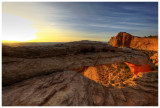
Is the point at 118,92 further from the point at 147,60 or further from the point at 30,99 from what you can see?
the point at 147,60

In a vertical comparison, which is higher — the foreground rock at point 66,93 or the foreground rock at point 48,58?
the foreground rock at point 48,58

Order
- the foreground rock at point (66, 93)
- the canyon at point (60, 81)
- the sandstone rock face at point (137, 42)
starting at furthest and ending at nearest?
the sandstone rock face at point (137, 42) < the canyon at point (60, 81) < the foreground rock at point (66, 93)

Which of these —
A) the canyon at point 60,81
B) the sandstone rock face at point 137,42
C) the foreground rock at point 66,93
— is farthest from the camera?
the sandstone rock face at point 137,42

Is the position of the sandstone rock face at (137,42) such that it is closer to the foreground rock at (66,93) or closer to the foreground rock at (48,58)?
the foreground rock at (66,93)

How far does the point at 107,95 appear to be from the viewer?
292 cm

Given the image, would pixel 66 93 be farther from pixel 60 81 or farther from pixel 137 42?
Result: pixel 137 42

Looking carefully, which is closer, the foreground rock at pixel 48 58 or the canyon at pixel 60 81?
the canyon at pixel 60 81

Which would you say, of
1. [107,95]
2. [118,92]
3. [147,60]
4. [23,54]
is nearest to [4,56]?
[23,54]

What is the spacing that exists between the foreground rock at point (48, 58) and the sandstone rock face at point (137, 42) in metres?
27.5

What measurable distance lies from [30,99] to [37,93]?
21 cm

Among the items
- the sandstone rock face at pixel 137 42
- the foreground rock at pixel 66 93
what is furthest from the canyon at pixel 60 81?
the sandstone rock face at pixel 137 42

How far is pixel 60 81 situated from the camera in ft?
8.41

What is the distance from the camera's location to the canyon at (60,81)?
75.5 inches

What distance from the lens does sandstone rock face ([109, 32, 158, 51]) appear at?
2363cm
